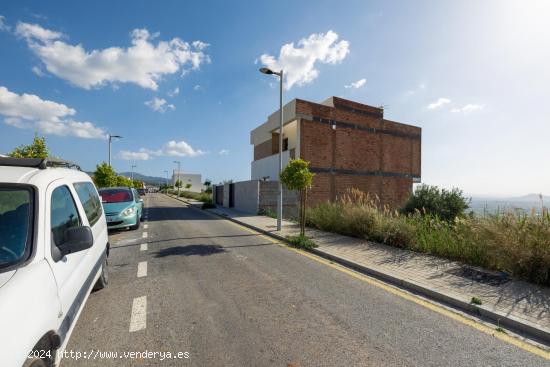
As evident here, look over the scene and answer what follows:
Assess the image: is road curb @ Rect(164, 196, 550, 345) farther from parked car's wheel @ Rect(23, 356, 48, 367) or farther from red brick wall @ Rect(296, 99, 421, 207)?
red brick wall @ Rect(296, 99, 421, 207)

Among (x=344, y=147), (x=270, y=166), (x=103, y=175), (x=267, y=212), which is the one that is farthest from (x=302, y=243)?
(x=103, y=175)

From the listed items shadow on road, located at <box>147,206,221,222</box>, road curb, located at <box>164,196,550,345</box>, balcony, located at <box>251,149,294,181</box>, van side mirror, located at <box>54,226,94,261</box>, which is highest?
balcony, located at <box>251,149,294,181</box>

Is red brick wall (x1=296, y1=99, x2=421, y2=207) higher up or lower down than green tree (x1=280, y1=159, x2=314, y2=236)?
higher up

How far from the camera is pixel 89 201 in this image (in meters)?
4.29

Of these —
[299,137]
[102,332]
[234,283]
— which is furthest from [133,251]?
[299,137]

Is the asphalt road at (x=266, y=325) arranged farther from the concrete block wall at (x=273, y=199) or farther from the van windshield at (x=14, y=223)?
the concrete block wall at (x=273, y=199)

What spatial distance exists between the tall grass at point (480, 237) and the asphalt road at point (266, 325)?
2.62 meters

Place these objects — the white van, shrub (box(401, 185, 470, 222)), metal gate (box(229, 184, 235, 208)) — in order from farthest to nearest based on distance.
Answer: metal gate (box(229, 184, 235, 208))
shrub (box(401, 185, 470, 222))
the white van

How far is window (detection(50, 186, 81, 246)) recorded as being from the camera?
2577 millimetres

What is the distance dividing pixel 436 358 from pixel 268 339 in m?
1.77

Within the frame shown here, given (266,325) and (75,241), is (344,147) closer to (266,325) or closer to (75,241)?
(266,325)

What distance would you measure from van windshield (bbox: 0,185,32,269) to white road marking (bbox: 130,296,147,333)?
Result: 173cm

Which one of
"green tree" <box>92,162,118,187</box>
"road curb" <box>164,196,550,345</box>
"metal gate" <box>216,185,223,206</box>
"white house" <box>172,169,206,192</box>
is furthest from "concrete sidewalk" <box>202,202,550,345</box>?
"white house" <box>172,169,206,192</box>

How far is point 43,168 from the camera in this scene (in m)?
2.87
